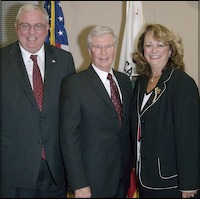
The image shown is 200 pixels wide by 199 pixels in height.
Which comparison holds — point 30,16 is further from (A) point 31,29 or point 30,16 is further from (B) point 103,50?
(B) point 103,50

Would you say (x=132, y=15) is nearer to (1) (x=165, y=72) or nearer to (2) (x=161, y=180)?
(1) (x=165, y=72)

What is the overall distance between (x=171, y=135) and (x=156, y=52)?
582mm

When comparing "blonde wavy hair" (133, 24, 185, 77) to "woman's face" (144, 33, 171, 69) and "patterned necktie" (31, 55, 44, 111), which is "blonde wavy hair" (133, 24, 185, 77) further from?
"patterned necktie" (31, 55, 44, 111)

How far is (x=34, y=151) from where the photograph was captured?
1871 millimetres

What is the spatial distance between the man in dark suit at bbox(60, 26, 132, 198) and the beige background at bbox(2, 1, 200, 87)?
194 centimetres

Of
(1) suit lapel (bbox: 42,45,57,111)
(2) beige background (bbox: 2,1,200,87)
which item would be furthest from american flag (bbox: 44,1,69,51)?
(1) suit lapel (bbox: 42,45,57,111)

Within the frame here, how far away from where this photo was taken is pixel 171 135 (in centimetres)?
179

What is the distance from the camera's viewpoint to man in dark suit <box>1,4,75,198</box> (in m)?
1.84

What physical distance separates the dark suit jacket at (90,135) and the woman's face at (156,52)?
16.3 inches

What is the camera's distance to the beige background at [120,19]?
3.62 m

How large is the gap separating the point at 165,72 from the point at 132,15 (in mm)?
1637

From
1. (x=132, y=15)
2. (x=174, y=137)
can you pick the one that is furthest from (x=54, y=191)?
(x=132, y=15)

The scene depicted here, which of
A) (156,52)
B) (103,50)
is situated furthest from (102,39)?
(156,52)

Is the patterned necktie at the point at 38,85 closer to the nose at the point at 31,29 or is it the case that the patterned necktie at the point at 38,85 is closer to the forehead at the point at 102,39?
the nose at the point at 31,29
